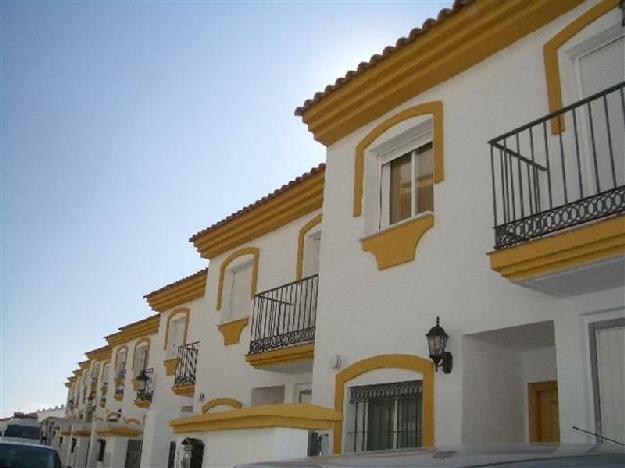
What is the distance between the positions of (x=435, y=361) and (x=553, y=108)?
10.3ft

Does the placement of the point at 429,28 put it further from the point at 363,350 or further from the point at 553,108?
the point at 363,350

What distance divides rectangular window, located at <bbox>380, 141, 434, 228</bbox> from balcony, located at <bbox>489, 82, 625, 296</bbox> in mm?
1376

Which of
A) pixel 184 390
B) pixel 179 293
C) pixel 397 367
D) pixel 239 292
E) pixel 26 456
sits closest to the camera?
pixel 397 367

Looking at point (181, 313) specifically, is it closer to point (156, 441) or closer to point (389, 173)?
point (156, 441)

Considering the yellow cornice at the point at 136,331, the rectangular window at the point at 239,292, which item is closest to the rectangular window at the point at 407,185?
the rectangular window at the point at 239,292

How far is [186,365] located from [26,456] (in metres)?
7.33

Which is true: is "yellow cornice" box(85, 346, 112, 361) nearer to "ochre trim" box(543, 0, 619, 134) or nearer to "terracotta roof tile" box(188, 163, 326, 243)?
"terracotta roof tile" box(188, 163, 326, 243)

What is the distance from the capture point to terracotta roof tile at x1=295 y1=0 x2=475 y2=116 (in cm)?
842

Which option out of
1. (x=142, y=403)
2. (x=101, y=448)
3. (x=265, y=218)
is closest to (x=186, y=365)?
(x=101, y=448)

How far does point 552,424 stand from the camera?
26.9 feet

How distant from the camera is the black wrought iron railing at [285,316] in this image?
38.9 feet

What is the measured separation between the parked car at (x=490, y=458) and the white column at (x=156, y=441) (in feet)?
30.1

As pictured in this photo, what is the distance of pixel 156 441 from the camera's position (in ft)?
39.6

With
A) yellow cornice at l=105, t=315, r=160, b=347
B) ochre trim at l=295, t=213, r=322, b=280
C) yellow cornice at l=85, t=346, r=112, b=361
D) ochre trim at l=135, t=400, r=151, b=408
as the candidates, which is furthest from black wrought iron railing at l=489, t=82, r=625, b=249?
yellow cornice at l=85, t=346, r=112, b=361
